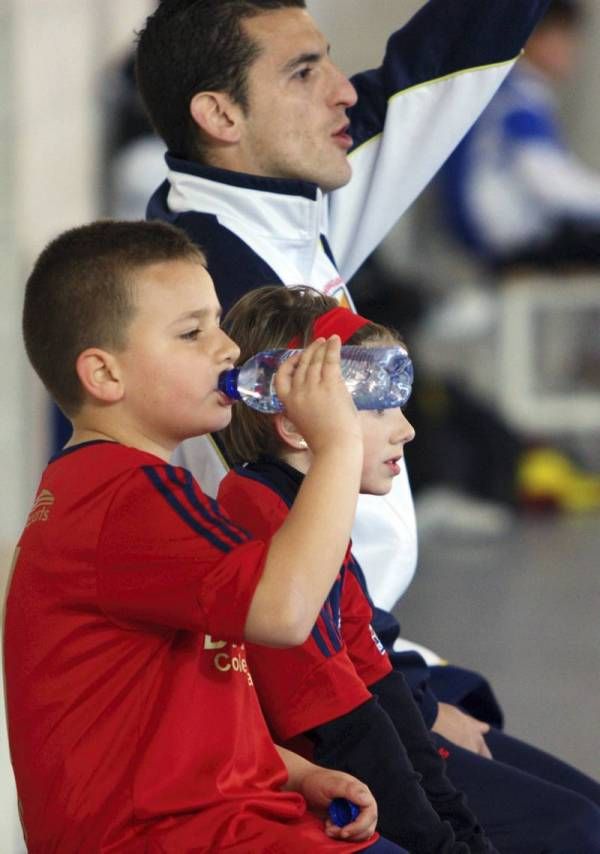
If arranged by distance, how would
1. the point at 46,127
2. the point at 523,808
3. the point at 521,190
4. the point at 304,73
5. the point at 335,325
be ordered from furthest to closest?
the point at 521,190 → the point at 46,127 → the point at 304,73 → the point at 523,808 → the point at 335,325

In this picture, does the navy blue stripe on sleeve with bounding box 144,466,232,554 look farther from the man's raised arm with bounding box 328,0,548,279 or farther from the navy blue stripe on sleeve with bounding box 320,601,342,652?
the man's raised arm with bounding box 328,0,548,279

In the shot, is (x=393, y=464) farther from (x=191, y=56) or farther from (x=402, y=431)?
(x=191, y=56)

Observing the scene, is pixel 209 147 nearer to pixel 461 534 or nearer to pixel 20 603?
pixel 20 603

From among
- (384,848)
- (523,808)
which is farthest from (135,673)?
(523,808)

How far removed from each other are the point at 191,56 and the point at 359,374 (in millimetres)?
819

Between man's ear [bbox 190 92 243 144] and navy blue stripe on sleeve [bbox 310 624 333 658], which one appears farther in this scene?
man's ear [bbox 190 92 243 144]

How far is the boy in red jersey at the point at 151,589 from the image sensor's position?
1.66 metres

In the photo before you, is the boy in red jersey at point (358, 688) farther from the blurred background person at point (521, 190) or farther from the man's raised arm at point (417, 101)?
the blurred background person at point (521, 190)

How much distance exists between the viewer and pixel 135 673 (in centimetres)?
172

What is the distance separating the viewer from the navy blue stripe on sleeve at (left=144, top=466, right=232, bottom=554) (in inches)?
65.7

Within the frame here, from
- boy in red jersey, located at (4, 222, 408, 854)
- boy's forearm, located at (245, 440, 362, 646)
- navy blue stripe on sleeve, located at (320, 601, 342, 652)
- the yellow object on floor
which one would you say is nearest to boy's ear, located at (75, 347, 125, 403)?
boy in red jersey, located at (4, 222, 408, 854)

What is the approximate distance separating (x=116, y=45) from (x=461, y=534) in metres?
2.38

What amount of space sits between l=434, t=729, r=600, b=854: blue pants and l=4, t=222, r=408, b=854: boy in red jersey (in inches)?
15.7

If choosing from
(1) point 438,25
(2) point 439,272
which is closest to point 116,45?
(2) point 439,272
